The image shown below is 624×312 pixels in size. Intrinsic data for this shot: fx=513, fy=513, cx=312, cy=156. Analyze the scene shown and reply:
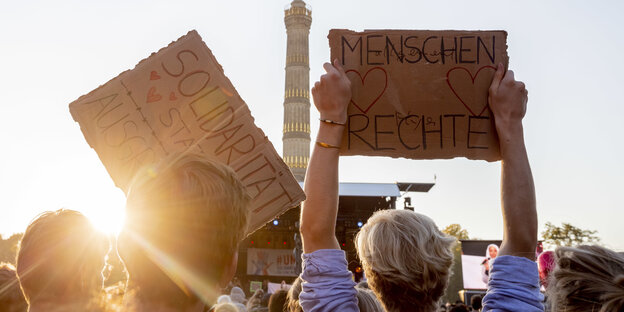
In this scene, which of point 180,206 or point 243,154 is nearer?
point 180,206

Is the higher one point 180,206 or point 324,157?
point 324,157

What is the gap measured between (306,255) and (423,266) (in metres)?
0.33

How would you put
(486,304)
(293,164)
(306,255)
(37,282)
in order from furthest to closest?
(293,164) → (37,282) → (306,255) → (486,304)

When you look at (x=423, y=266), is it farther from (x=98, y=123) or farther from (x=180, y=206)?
Answer: (x=98, y=123)

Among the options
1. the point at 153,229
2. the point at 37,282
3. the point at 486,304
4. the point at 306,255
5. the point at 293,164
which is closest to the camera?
the point at 153,229

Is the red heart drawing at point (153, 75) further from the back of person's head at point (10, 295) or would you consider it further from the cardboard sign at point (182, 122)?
the back of person's head at point (10, 295)

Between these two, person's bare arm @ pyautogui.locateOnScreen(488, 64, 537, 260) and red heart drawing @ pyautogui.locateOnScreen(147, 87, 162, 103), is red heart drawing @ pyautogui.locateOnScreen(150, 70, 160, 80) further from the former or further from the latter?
person's bare arm @ pyautogui.locateOnScreen(488, 64, 537, 260)

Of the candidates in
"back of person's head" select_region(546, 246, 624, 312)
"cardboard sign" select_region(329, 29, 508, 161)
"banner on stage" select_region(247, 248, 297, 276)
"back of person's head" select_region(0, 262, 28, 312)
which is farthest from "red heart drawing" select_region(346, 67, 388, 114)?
"banner on stage" select_region(247, 248, 297, 276)

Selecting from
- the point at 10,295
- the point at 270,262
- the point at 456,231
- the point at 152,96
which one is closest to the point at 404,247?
the point at 152,96

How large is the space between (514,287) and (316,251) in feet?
1.75

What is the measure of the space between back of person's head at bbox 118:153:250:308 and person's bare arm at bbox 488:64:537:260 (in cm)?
77

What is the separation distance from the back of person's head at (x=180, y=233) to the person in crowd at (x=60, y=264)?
2.83ft

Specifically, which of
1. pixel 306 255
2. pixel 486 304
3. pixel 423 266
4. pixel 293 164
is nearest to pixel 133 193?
pixel 306 255

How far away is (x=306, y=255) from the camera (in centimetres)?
149
